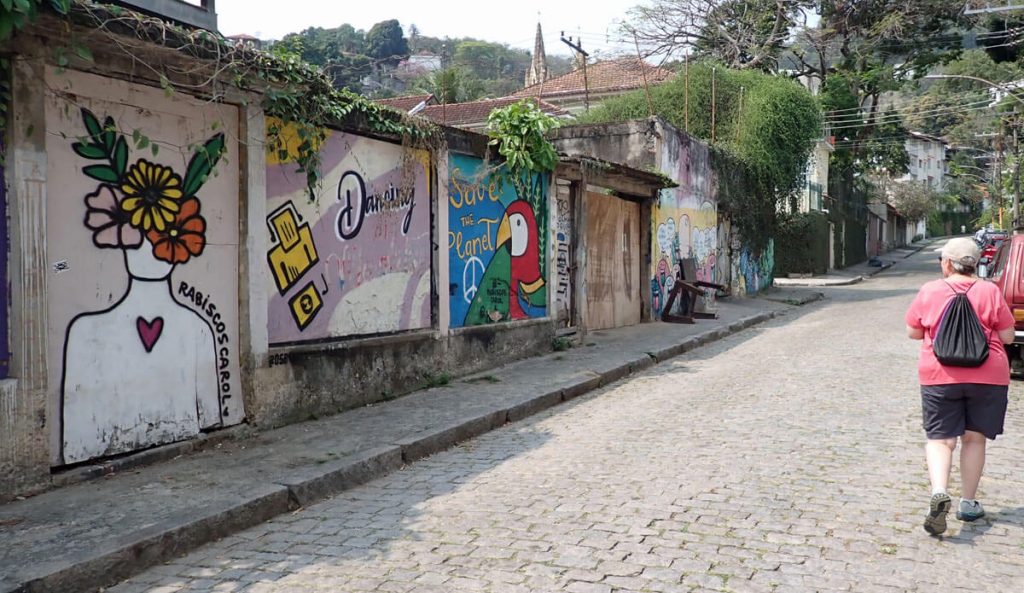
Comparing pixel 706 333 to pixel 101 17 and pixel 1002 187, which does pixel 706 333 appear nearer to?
pixel 101 17

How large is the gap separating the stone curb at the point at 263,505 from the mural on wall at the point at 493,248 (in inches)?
83.9

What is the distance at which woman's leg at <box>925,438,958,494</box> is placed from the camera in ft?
14.8

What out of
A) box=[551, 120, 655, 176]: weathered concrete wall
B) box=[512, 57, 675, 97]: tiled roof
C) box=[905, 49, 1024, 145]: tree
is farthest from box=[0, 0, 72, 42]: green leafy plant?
Answer: box=[905, 49, 1024, 145]: tree

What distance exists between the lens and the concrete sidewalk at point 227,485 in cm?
412

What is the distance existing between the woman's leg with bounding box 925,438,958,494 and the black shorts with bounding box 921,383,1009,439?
0.13 ft

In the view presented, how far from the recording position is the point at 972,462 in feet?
15.0

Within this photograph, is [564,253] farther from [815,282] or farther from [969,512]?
[815,282]

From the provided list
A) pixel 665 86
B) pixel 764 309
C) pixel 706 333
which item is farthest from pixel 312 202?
pixel 665 86

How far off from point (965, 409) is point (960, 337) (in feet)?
1.39

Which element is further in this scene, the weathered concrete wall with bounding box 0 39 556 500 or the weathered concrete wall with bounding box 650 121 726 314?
the weathered concrete wall with bounding box 650 121 726 314

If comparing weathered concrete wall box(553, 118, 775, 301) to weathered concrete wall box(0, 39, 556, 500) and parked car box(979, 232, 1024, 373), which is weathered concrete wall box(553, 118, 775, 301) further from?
weathered concrete wall box(0, 39, 556, 500)

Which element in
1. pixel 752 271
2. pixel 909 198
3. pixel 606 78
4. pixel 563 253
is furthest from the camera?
pixel 909 198

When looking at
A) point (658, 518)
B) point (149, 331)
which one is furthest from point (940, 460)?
point (149, 331)

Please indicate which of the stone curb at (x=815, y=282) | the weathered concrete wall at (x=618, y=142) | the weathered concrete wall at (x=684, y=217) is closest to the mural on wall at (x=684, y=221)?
the weathered concrete wall at (x=684, y=217)
